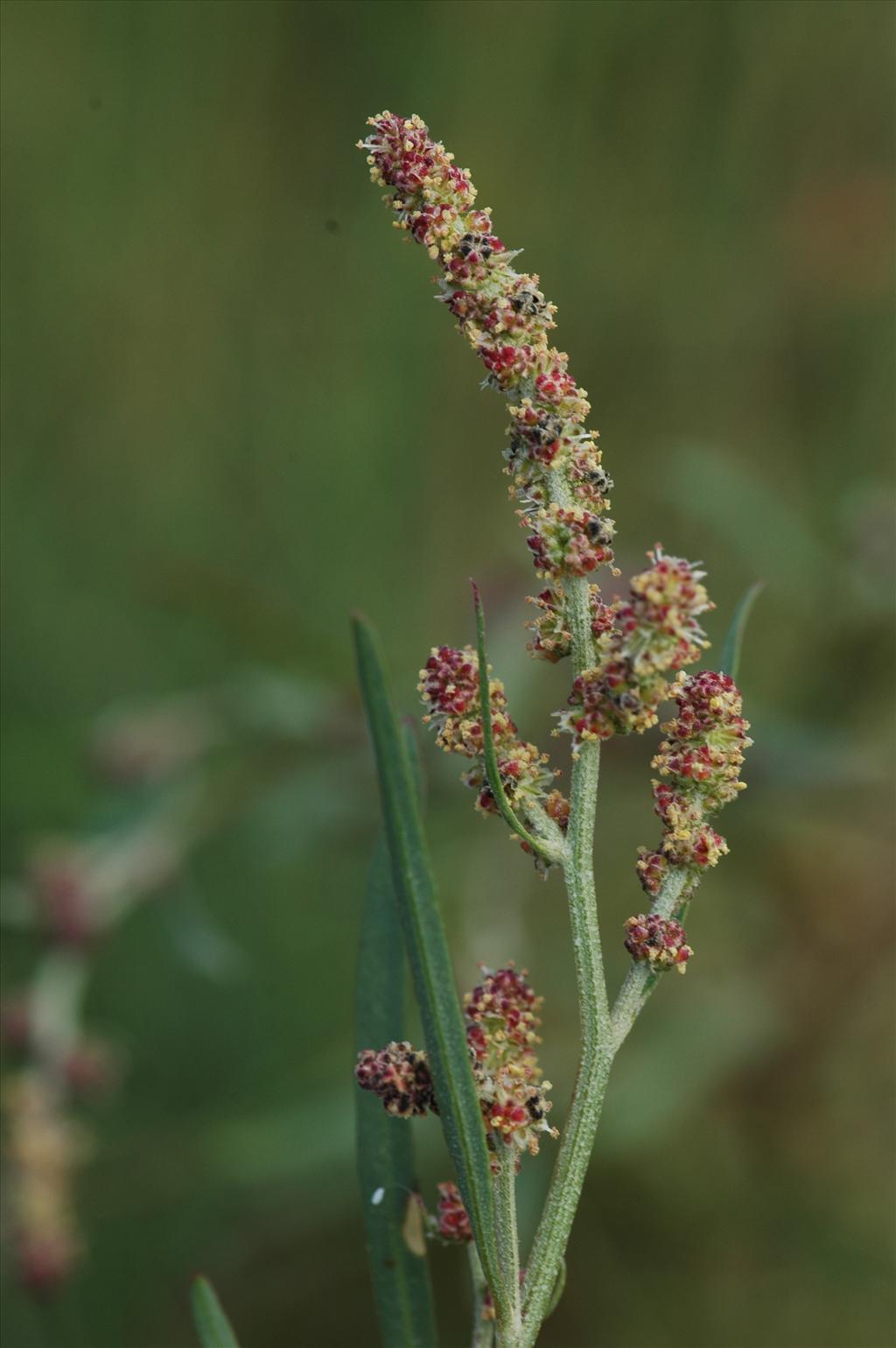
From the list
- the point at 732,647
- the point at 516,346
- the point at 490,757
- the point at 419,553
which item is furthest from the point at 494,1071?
the point at 419,553

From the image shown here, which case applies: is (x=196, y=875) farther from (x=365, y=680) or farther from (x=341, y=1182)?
(x=365, y=680)

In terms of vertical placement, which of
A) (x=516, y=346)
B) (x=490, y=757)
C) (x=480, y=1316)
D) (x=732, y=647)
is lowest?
(x=480, y=1316)

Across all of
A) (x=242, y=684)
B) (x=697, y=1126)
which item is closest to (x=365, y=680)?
(x=242, y=684)

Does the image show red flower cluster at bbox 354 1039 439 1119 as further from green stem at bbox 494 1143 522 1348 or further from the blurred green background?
the blurred green background

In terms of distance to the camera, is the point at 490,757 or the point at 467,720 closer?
the point at 490,757

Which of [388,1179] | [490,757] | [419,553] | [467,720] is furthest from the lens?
[419,553]

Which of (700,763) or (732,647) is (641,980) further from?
(732,647)

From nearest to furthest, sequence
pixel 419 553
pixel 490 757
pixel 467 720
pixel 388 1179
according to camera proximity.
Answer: pixel 490 757
pixel 467 720
pixel 388 1179
pixel 419 553
